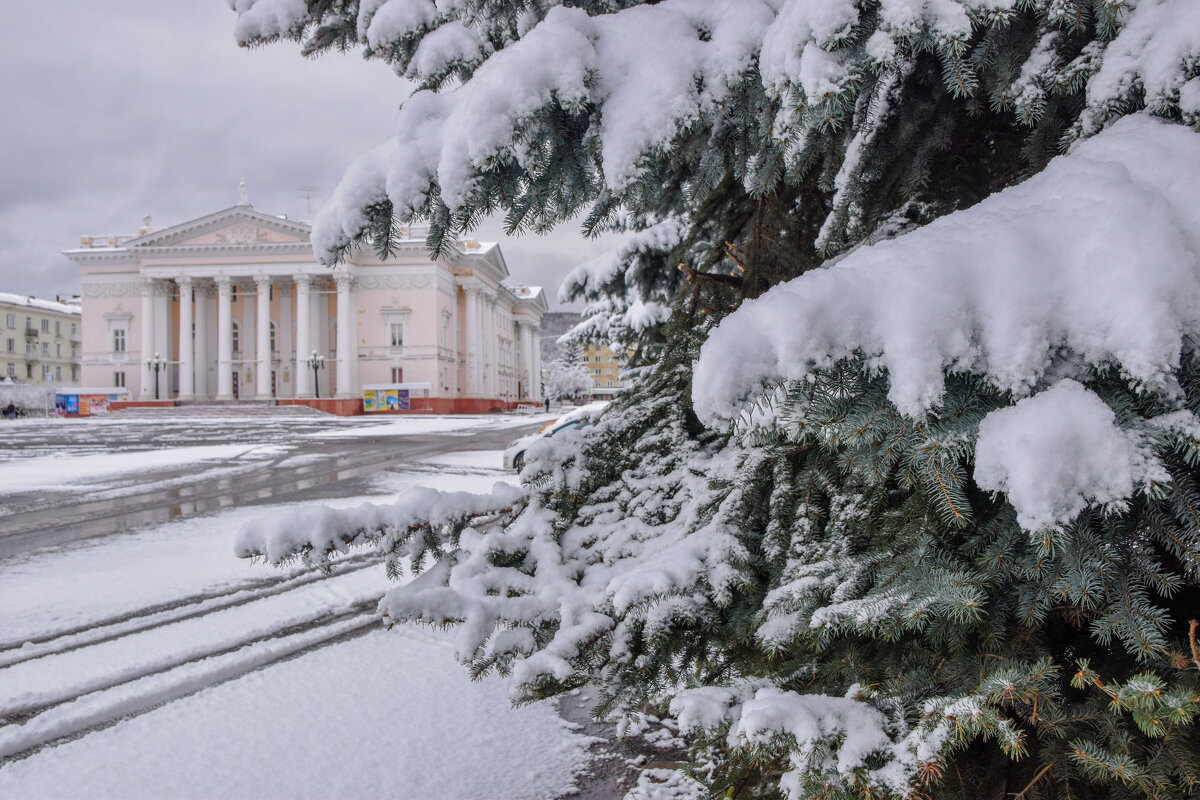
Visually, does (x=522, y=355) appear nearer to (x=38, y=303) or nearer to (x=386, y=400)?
(x=386, y=400)

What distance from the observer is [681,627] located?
5.51ft

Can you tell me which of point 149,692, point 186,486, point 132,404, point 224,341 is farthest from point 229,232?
point 149,692

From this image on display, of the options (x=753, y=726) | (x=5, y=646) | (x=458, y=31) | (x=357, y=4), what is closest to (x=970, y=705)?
(x=753, y=726)

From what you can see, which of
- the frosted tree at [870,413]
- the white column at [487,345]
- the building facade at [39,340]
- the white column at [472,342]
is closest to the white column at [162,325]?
the white column at [472,342]

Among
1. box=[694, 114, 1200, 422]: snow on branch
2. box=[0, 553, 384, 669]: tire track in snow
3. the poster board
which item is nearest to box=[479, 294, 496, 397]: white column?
the poster board

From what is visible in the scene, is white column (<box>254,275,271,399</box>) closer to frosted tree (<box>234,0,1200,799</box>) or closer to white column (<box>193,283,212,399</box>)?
white column (<box>193,283,212,399</box>)

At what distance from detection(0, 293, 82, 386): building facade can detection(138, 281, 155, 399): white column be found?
110 ft

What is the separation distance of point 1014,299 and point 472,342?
5988 centimetres

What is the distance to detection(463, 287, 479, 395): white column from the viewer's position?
195 ft

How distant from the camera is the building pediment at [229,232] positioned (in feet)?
167

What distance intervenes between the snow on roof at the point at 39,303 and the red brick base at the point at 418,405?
148ft

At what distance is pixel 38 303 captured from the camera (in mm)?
79312

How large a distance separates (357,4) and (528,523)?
6.31ft

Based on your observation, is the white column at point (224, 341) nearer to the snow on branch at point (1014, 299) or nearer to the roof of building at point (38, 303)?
the roof of building at point (38, 303)
